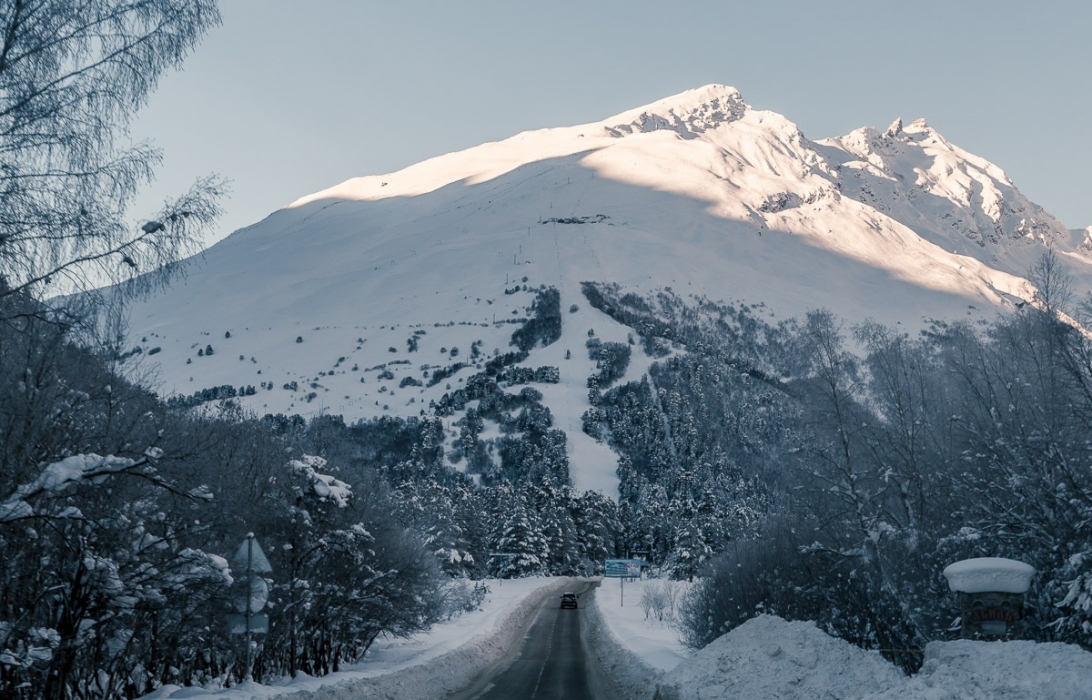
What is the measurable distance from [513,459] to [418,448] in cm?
2068

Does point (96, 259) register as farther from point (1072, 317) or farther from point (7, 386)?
point (1072, 317)

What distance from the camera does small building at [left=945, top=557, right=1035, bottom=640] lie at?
11445mm

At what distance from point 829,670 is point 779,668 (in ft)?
4.24

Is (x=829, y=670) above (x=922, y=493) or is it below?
below

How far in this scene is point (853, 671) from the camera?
567 inches

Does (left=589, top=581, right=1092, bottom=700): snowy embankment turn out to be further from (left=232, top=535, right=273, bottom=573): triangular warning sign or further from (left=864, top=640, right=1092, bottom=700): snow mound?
(left=232, top=535, right=273, bottom=573): triangular warning sign

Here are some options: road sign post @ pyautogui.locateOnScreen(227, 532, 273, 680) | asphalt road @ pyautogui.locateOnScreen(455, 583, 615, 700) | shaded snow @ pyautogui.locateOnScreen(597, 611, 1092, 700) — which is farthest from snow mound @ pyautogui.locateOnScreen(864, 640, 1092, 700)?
asphalt road @ pyautogui.locateOnScreen(455, 583, 615, 700)

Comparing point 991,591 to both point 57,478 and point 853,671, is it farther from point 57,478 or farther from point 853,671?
point 57,478

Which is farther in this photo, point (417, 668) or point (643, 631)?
point (643, 631)

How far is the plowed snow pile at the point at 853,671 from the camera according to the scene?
350 inches

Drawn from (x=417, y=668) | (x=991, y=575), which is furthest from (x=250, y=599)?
(x=417, y=668)

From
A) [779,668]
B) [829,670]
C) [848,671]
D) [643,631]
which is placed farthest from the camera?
[643,631]

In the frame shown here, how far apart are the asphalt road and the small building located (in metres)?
13.6

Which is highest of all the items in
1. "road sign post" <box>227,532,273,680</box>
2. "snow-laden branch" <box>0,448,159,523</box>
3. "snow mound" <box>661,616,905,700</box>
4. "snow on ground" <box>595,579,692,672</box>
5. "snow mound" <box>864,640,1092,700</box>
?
"snow-laden branch" <box>0,448,159,523</box>
